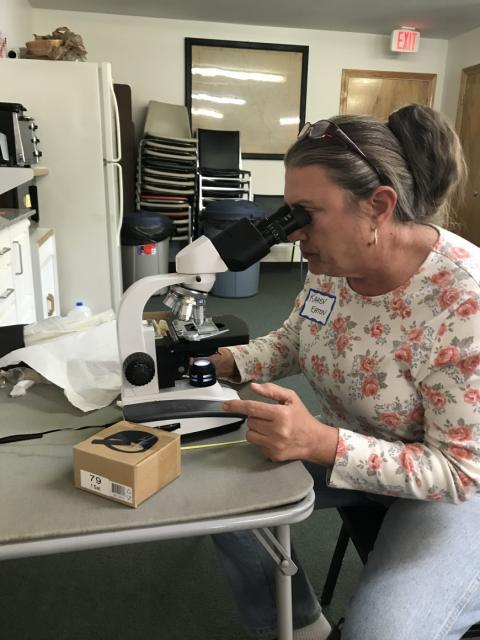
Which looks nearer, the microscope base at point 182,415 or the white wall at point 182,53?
the microscope base at point 182,415

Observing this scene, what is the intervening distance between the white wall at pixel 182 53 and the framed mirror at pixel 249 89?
9cm

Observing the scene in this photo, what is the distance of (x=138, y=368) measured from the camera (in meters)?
0.92

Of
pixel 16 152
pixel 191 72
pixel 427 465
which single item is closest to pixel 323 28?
pixel 191 72

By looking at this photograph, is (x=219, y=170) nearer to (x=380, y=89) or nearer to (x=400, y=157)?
(x=380, y=89)

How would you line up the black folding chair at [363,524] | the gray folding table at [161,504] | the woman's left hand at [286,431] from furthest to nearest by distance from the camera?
the black folding chair at [363,524] → the woman's left hand at [286,431] → the gray folding table at [161,504]

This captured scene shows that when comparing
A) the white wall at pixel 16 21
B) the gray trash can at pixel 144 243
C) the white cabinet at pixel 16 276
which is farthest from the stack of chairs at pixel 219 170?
the white cabinet at pixel 16 276

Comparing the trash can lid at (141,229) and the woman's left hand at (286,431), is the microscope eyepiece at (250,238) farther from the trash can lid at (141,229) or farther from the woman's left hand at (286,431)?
the trash can lid at (141,229)

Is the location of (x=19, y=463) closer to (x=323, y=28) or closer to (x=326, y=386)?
(x=326, y=386)

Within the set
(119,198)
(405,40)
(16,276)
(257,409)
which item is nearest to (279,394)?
(257,409)

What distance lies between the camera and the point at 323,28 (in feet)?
16.6

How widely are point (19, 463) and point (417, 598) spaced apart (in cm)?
66

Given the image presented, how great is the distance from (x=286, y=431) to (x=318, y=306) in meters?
0.40

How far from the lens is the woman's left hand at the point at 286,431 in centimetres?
83

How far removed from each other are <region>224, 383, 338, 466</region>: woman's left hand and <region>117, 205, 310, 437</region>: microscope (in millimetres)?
85
